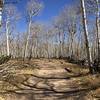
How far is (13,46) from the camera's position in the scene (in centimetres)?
7031

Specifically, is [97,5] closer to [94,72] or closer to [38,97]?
[94,72]

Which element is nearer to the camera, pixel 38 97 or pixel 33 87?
pixel 38 97

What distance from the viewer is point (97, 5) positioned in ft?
76.2

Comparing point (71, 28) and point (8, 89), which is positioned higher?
point (71, 28)

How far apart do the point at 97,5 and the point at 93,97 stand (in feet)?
45.8

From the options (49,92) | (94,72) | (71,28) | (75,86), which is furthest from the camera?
(71,28)

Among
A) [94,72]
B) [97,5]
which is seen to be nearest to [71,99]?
[94,72]

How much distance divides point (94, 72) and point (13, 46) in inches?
2143

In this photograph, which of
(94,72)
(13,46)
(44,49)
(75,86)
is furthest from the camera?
(44,49)

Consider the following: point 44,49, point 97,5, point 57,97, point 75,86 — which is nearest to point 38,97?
point 57,97

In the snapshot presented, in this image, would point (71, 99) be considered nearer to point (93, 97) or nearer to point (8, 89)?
point (93, 97)

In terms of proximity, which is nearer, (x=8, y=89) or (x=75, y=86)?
(x=8, y=89)

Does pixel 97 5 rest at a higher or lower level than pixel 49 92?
higher

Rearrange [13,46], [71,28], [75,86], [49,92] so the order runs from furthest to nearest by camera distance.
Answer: [13,46] < [71,28] < [75,86] < [49,92]
